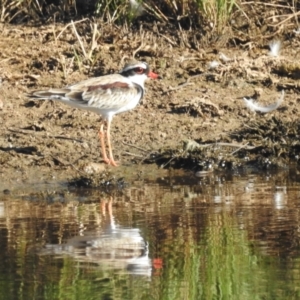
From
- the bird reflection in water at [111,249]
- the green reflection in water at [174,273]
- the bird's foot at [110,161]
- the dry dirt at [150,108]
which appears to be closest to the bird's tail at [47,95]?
the dry dirt at [150,108]

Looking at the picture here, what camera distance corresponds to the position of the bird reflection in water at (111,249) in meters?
6.68

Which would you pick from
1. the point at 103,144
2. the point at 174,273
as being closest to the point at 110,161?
the point at 103,144

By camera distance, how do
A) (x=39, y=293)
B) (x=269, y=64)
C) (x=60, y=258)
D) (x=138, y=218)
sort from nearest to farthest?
(x=39, y=293) → (x=60, y=258) → (x=138, y=218) → (x=269, y=64)

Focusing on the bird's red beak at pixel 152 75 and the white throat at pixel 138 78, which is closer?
the white throat at pixel 138 78

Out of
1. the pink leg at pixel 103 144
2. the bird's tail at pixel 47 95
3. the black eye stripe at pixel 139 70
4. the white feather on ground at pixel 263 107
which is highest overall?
the black eye stripe at pixel 139 70

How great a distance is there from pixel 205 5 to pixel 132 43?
34.0 inches

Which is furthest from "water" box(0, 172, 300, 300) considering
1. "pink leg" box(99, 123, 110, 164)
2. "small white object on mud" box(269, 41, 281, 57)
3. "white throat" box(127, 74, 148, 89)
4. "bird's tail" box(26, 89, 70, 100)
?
"small white object on mud" box(269, 41, 281, 57)

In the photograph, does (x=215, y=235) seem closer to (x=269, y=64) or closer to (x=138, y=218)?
(x=138, y=218)

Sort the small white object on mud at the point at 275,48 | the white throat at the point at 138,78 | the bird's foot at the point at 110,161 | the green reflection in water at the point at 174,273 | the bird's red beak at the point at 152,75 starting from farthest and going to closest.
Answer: the small white object on mud at the point at 275,48
the bird's red beak at the point at 152,75
the white throat at the point at 138,78
the bird's foot at the point at 110,161
the green reflection in water at the point at 174,273

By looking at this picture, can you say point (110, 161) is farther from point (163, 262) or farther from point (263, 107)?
point (163, 262)

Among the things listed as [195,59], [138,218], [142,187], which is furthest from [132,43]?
[138,218]

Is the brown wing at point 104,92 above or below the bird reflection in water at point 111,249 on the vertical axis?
above

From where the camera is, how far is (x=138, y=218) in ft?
26.2

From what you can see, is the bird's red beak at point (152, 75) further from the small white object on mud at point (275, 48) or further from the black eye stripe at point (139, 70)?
the small white object on mud at point (275, 48)
